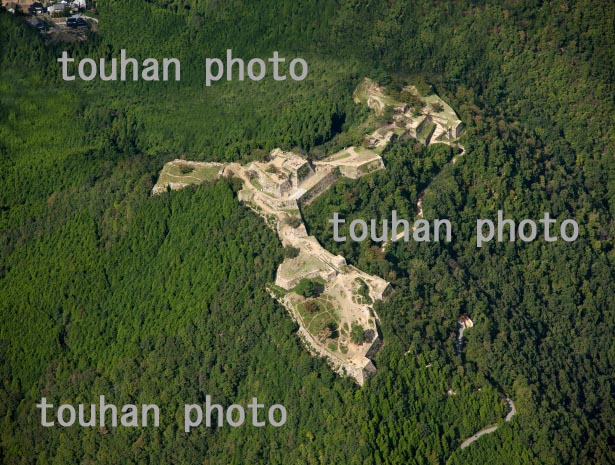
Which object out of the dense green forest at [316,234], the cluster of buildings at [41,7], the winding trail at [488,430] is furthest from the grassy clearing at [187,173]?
the winding trail at [488,430]

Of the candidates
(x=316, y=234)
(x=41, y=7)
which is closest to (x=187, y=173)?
(x=316, y=234)

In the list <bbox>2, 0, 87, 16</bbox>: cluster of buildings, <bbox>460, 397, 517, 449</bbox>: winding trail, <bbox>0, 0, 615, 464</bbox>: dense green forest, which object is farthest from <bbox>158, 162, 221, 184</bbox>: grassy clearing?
<bbox>460, 397, 517, 449</bbox>: winding trail

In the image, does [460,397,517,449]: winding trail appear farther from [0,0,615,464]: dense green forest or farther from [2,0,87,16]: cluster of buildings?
[2,0,87,16]: cluster of buildings

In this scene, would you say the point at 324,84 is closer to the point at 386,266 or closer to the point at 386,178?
the point at 386,178

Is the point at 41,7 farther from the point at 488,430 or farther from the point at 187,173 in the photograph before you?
the point at 488,430

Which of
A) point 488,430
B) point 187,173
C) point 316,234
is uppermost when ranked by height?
point 316,234

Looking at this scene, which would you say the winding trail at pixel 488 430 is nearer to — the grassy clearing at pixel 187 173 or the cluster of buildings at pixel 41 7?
the grassy clearing at pixel 187 173
